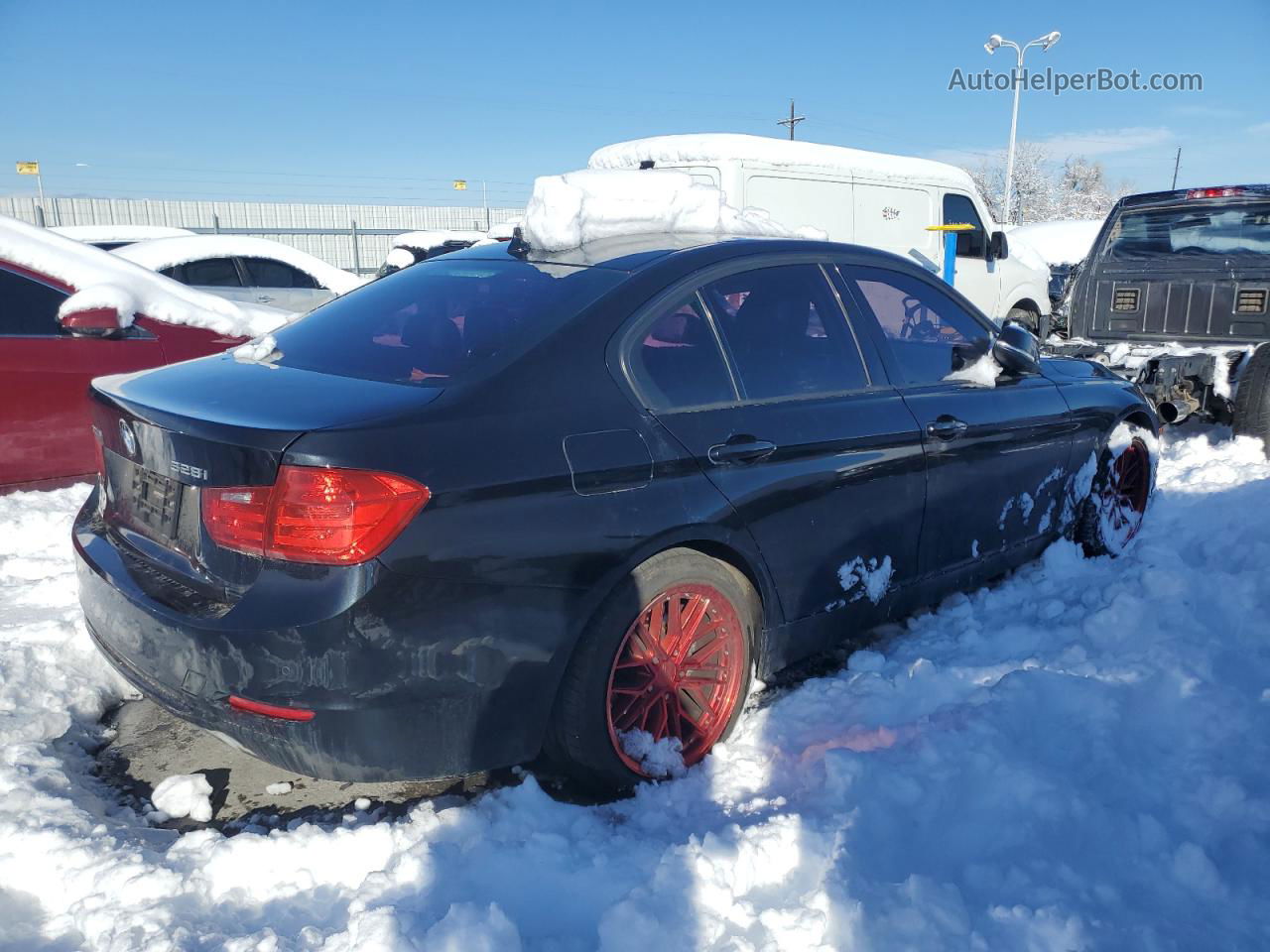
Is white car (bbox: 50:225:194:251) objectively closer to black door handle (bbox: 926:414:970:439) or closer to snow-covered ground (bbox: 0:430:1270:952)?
snow-covered ground (bbox: 0:430:1270:952)

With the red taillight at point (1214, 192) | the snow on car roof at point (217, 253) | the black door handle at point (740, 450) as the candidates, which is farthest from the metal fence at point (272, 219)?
the black door handle at point (740, 450)

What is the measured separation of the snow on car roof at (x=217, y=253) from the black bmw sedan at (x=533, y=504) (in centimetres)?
568

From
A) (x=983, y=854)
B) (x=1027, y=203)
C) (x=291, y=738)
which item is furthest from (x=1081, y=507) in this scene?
(x=1027, y=203)

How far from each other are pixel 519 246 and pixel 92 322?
275 centimetres

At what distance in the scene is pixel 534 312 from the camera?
2.67 metres

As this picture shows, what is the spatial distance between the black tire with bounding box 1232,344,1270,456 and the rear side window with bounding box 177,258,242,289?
8.29m

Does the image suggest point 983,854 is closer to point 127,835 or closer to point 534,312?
point 534,312

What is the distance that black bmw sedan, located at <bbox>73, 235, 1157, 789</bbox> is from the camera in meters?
2.15

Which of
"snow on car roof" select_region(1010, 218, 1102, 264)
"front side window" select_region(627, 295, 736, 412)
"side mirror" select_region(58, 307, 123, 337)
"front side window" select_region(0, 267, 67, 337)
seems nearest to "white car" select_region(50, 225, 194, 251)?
"front side window" select_region(0, 267, 67, 337)

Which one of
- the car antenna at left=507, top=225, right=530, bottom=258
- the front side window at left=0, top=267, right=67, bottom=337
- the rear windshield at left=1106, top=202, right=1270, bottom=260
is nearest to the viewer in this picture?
the car antenna at left=507, top=225, right=530, bottom=258

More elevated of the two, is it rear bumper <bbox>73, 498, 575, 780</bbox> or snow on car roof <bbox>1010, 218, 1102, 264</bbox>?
snow on car roof <bbox>1010, 218, 1102, 264</bbox>

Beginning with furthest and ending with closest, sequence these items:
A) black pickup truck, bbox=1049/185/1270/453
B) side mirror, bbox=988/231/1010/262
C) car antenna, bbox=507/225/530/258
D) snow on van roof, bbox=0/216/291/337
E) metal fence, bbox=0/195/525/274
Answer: metal fence, bbox=0/195/525/274 → side mirror, bbox=988/231/1010/262 → black pickup truck, bbox=1049/185/1270/453 → snow on van roof, bbox=0/216/291/337 → car antenna, bbox=507/225/530/258

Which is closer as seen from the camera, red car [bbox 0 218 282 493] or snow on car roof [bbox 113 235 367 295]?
red car [bbox 0 218 282 493]

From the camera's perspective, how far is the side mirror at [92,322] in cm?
471
